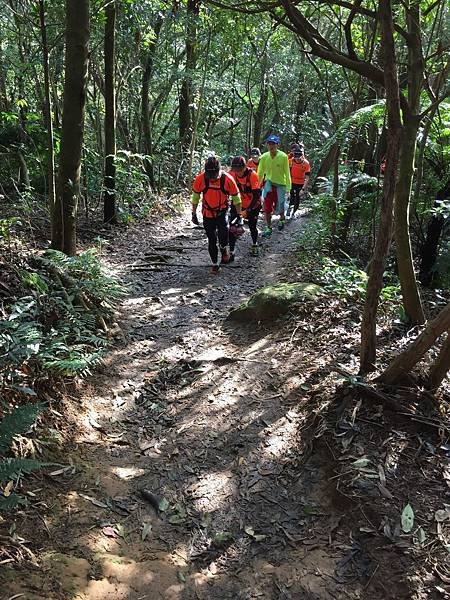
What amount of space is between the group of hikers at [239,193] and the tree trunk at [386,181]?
4.34m

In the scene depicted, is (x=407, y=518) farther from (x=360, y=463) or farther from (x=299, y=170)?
(x=299, y=170)

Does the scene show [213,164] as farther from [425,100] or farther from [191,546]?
[191,546]

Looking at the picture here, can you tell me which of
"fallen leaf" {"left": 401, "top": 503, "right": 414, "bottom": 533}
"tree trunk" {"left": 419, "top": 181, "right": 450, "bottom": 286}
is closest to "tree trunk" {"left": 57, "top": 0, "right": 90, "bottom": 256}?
"fallen leaf" {"left": 401, "top": 503, "right": 414, "bottom": 533}

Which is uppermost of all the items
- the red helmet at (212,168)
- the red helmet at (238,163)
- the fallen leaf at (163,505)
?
the red helmet at (238,163)

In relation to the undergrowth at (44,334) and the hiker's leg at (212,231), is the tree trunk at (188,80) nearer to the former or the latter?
the hiker's leg at (212,231)

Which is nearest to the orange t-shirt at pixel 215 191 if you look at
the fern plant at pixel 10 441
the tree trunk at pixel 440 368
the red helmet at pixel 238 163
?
the red helmet at pixel 238 163

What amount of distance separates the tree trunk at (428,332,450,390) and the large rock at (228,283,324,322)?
245 cm

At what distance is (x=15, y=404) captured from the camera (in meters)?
3.69

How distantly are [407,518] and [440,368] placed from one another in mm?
1267

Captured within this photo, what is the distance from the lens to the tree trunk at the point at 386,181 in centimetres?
356

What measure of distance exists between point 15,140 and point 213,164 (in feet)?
18.5

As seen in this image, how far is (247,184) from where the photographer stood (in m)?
9.88

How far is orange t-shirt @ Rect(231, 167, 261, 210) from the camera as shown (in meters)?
9.77

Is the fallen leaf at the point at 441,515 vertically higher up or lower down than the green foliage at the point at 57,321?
lower down
